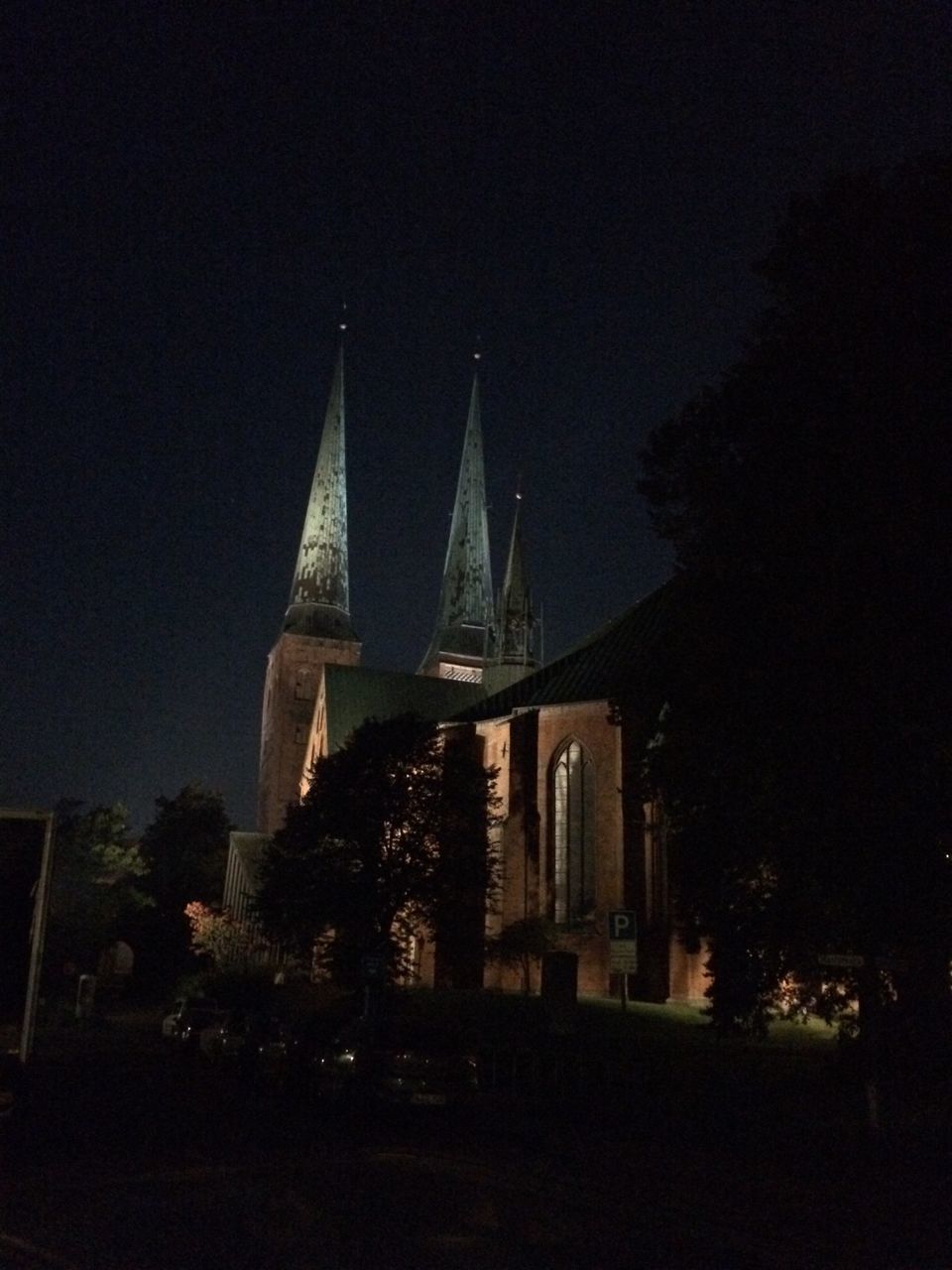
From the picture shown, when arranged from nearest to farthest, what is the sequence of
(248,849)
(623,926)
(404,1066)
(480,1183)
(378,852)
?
1. (480,1183)
2. (404,1066)
3. (623,926)
4. (378,852)
5. (248,849)

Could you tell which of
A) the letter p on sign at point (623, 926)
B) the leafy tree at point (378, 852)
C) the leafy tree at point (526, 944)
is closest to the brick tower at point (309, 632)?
the leafy tree at point (526, 944)

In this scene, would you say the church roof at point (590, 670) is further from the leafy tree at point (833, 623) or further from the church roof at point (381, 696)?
the leafy tree at point (833, 623)

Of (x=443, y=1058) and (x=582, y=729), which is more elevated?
(x=582, y=729)

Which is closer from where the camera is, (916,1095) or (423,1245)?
(423,1245)


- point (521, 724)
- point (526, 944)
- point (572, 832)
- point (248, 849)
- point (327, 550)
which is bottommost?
Answer: point (526, 944)

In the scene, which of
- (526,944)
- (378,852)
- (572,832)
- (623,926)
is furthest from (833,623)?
(572,832)

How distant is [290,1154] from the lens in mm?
12281

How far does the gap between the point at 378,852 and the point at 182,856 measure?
60741 millimetres

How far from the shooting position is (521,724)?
4347cm

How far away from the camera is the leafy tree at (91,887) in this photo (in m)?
61.6

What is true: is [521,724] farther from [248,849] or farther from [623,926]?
[623,926]

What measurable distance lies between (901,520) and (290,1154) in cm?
1092

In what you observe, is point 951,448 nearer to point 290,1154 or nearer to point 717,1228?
point 717,1228

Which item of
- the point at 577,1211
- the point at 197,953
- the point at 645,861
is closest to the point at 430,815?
the point at 645,861
